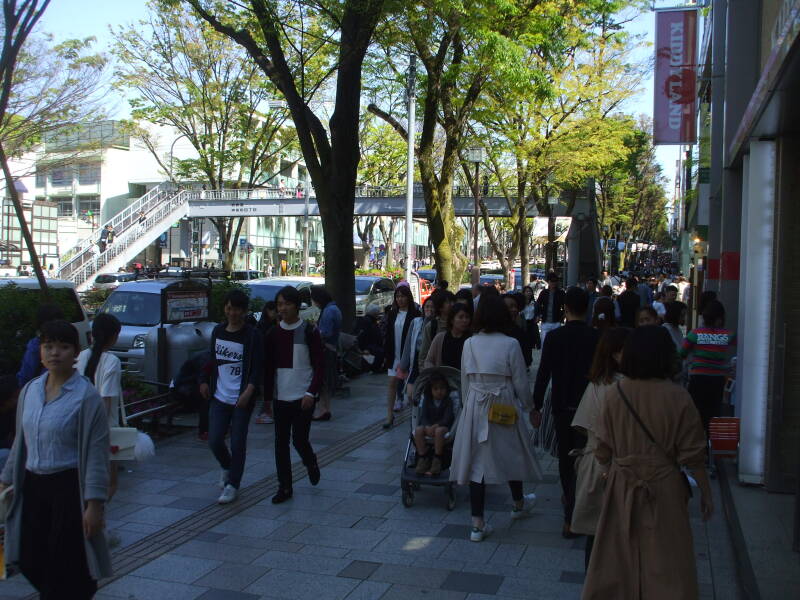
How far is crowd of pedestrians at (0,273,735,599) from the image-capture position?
3533mm

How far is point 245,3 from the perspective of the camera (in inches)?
517

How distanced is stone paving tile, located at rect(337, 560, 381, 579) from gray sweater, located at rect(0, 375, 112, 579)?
1.82 m

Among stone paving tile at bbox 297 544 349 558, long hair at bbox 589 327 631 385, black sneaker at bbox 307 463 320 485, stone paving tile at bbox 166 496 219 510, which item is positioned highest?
long hair at bbox 589 327 631 385

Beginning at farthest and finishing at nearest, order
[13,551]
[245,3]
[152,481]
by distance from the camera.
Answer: [245,3]
[152,481]
[13,551]

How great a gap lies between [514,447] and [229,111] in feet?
81.7

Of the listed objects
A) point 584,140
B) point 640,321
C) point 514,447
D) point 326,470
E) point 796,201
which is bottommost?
point 326,470

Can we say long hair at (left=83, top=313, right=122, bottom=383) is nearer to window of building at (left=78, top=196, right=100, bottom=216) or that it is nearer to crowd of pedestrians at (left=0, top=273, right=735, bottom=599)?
crowd of pedestrians at (left=0, top=273, right=735, bottom=599)

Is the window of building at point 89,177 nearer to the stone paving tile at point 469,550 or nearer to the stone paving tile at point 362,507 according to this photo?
the stone paving tile at point 362,507

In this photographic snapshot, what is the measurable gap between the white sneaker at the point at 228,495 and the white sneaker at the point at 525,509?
230 centimetres

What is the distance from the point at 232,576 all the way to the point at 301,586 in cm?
49

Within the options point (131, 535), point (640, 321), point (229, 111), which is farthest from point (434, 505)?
point (229, 111)

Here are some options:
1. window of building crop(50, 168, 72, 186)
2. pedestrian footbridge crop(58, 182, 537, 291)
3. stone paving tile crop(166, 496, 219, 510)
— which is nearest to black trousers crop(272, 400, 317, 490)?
stone paving tile crop(166, 496, 219, 510)

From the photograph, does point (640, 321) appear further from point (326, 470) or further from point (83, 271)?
point (83, 271)

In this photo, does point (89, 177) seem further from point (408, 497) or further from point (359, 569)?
point (359, 569)
